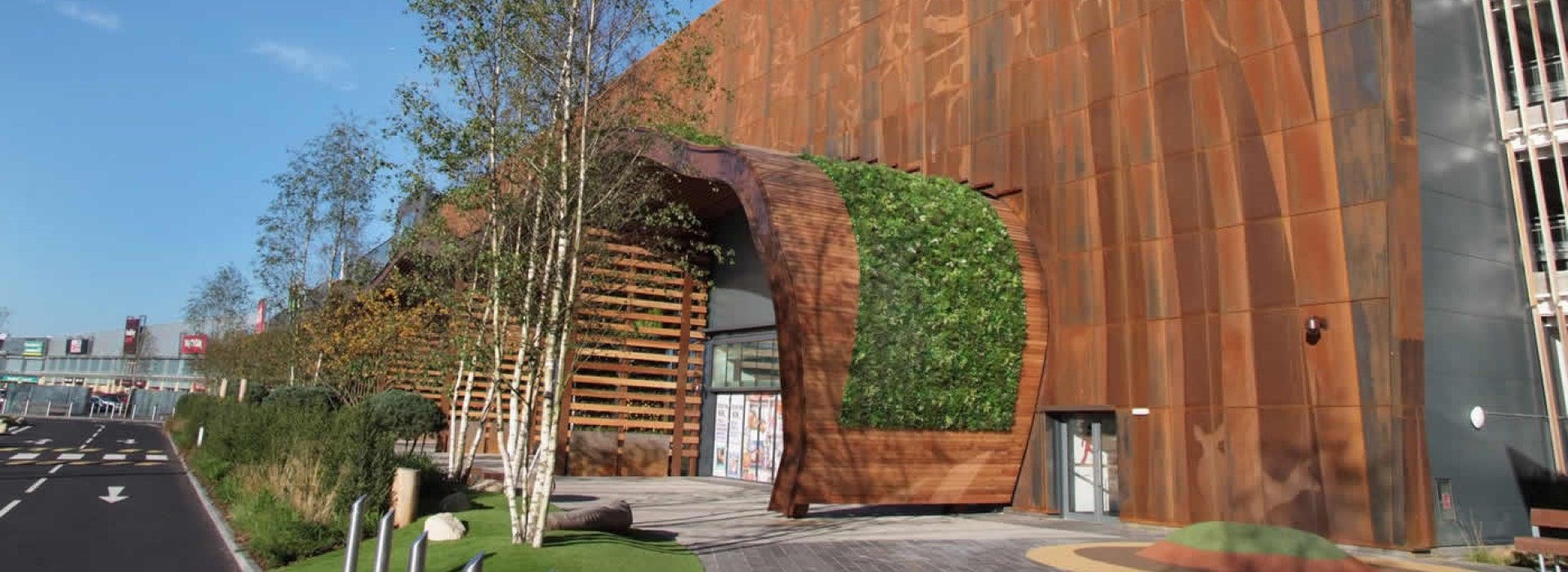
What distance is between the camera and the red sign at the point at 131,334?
88.1m

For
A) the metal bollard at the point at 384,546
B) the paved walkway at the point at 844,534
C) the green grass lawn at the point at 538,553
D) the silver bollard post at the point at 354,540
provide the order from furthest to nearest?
the paved walkway at the point at 844,534 < the green grass lawn at the point at 538,553 < the silver bollard post at the point at 354,540 < the metal bollard at the point at 384,546

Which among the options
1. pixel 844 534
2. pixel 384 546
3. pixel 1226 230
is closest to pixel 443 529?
pixel 384 546

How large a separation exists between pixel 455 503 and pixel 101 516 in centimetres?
575

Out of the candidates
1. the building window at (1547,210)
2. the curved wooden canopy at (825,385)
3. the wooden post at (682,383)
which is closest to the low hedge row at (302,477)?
the curved wooden canopy at (825,385)

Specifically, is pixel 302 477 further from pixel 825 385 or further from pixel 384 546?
pixel 825 385

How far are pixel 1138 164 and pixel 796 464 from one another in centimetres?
744

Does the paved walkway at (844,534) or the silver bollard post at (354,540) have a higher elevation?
the silver bollard post at (354,540)

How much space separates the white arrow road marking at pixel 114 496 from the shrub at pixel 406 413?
4305 millimetres

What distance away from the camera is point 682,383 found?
2356 cm

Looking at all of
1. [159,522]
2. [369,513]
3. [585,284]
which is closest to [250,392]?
[159,522]

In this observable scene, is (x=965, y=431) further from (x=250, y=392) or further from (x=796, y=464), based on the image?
(x=250, y=392)

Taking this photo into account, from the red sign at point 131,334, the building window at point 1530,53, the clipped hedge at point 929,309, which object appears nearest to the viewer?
the building window at point 1530,53

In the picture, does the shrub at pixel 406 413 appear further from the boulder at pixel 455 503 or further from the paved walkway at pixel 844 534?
the boulder at pixel 455 503

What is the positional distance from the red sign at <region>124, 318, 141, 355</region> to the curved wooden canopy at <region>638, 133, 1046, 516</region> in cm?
9584
